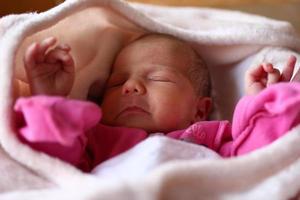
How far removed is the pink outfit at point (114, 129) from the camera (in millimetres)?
860

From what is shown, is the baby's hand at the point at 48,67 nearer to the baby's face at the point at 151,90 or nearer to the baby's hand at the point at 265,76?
the baby's face at the point at 151,90

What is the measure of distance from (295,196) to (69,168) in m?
0.32

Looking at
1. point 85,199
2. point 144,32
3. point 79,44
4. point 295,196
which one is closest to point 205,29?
point 144,32

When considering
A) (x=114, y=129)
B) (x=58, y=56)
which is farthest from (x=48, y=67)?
(x=114, y=129)

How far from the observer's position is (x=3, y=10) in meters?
1.41

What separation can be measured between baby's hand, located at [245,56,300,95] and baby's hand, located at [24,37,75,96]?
307 millimetres

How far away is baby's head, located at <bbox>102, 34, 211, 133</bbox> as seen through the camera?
1.11m

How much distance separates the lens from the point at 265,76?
1.09m

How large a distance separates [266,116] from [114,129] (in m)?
0.28

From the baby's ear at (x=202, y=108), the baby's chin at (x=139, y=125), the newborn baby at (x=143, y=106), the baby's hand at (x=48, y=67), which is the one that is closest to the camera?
the newborn baby at (x=143, y=106)

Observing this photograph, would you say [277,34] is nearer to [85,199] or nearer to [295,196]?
[295,196]

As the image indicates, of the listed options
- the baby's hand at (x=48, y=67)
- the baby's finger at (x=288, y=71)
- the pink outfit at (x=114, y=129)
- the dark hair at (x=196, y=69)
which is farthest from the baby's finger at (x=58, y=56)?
the baby's finger at (x=288, y=71)

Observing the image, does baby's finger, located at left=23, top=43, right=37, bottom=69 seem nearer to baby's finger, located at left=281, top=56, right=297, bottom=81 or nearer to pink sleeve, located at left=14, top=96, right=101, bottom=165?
pink sleeve, located at left=14, top=96, right=101, bottom=165

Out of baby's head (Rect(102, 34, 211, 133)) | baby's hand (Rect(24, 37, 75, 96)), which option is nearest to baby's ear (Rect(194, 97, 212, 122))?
baby's head (Rect(102, 34, 211, 133))
